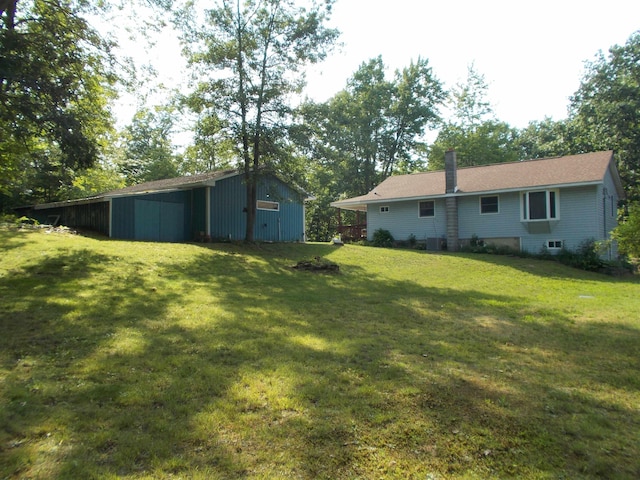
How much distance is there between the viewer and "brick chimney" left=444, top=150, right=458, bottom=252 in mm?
20609

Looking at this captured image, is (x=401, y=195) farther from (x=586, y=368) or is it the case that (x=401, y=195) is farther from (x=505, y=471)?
(x=505, y=471)

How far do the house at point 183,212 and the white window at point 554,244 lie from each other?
11.8 m

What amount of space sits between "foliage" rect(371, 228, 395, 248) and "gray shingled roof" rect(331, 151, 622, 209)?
1796 mm

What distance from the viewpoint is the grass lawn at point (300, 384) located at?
9.29 ft

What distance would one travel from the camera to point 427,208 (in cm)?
2202

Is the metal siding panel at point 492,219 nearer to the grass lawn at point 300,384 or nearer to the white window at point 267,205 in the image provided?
the white window at point 267,205

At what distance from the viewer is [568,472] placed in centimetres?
278

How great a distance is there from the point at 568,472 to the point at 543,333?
432 centimetres

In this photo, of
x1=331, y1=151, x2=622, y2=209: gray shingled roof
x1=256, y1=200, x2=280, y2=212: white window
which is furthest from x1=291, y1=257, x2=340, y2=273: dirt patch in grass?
x1=331, y1=151, x2=622, y2=209: gray shingled roof

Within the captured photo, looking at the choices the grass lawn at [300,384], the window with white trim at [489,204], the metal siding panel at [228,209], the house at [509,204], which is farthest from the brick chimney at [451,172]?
the grass lawn at [300,384]

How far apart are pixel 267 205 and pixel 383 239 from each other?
679cm

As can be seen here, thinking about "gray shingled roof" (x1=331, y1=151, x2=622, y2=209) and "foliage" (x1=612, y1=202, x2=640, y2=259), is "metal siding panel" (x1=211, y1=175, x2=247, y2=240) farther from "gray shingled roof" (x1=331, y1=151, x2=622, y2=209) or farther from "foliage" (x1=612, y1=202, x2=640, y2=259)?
"foliage" (x1=612, y1=202, x2=640, y2=259)

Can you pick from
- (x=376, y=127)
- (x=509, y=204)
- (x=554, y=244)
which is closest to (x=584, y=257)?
(x=554, y=244)

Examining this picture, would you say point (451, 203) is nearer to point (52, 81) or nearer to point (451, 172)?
point (451, 172)
